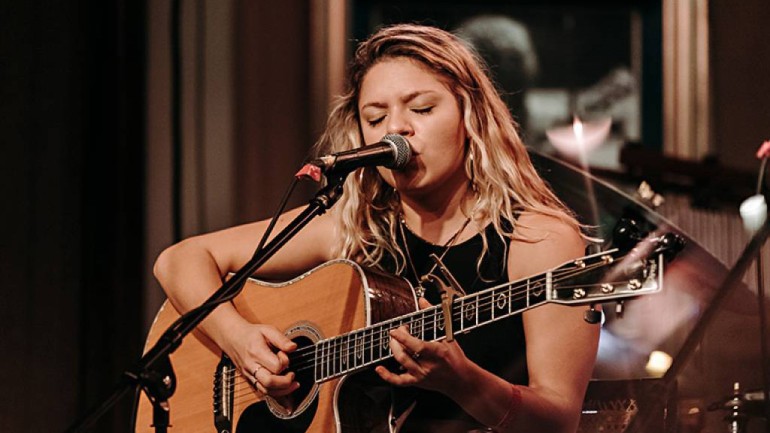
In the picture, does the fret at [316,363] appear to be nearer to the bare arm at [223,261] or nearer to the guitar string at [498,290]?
the guitar string at [498,290]

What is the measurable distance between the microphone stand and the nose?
0.25 metres

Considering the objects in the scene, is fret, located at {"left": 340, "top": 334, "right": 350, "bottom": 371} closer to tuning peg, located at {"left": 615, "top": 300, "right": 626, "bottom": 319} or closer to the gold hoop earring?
the gold hoop earring

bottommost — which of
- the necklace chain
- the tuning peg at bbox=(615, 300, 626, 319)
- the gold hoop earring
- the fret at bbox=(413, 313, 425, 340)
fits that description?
the fret at bbox=(413, 313, 425, 340)

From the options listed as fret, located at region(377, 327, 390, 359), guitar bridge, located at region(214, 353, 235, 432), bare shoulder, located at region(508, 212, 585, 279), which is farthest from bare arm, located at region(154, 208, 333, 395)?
bare shoulder, located at region(508, 212, 585, 279)

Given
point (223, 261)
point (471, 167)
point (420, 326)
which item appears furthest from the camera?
point (223, 261)

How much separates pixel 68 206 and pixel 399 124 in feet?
5.66

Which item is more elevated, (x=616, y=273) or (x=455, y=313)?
(x=616, y=273)

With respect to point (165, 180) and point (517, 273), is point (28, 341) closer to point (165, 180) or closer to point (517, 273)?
point (165, 180)

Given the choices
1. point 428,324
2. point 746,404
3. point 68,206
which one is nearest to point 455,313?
point 428,324

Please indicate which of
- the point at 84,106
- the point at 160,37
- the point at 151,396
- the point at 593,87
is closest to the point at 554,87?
the point at 593,87

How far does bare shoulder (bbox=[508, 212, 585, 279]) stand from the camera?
2.07 meters

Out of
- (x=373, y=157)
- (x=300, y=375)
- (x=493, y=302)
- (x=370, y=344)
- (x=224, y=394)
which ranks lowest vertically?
(x=224, y=394)

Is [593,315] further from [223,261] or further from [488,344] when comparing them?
[223,261]

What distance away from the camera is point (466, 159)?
2270 mm
